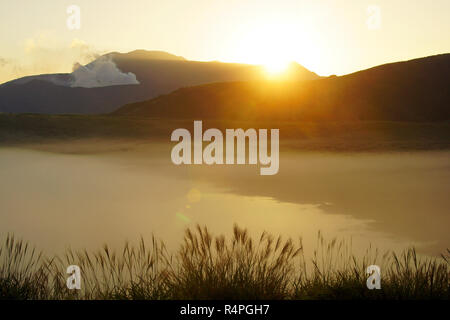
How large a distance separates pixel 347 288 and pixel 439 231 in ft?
13.4

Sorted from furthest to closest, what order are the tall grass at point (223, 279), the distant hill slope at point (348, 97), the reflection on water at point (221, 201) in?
the distant hill slope at point (348, 97) → the reflection on water at point (221, 201) → the tall grass at point (223, 279)

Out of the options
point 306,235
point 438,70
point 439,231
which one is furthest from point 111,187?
point 438,70

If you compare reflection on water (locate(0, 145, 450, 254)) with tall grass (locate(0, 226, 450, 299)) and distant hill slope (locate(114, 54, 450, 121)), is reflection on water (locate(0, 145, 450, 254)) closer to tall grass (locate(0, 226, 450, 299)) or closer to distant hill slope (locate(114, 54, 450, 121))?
tall grass (locate(0, 226, 450, 299))
